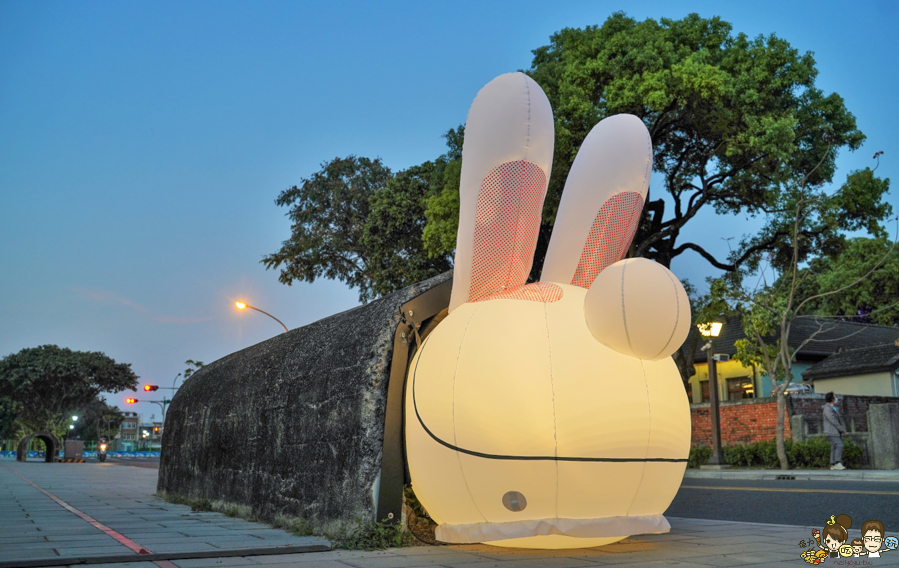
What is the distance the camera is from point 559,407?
5.02 meters

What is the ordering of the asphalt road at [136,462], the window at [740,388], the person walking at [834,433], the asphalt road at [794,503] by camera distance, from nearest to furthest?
the asphalt road at [794,503] → the person walking at [834,433] → the window at [740,388] → the asphalt road at [136,462]

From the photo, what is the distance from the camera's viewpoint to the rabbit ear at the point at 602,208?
6234 mm

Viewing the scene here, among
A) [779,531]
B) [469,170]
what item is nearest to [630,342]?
[469,170]

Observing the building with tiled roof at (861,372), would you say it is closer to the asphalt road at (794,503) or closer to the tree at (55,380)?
the asphalt road at (794,503)

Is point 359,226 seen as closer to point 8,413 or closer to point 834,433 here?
point 834,433

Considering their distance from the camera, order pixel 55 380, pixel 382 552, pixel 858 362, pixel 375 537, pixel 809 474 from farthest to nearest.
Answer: pixel 55 380 < pixel 858 362 < pixel 809 474 < pixel 375 537 < pixel 382 552

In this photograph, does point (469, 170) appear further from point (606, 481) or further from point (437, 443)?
point (606, 481)

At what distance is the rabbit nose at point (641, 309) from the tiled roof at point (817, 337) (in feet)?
Answer: 89.3

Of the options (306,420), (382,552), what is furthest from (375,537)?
(306,420)

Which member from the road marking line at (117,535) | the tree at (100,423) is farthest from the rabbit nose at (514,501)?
the tree at (100,423)

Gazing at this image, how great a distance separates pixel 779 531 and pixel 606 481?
2.97 metres

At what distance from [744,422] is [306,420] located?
54.8 feet

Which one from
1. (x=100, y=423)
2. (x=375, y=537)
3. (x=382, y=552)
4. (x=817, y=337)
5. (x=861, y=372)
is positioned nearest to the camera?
(x=382, y=552)

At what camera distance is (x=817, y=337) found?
1277 inches
